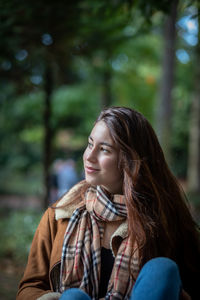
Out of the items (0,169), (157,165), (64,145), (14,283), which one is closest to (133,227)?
(157,165)

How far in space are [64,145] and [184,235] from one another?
38.8 ft

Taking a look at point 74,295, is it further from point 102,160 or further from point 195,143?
point 195,143

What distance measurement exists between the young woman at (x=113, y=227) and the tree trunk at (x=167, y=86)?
11.9ft

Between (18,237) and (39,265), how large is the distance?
4.22 metres

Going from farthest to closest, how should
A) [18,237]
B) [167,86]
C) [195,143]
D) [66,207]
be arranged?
[195,143] → [167,86] → [18,237] → [66,207]

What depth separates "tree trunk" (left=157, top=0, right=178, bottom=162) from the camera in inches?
215

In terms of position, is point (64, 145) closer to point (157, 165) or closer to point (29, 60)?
point (29, 60)

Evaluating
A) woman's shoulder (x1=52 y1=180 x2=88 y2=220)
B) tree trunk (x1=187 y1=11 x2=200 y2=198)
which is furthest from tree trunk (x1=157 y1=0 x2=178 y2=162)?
woman's shoulder (x1=52 y1=180 x2=88 y2=220)

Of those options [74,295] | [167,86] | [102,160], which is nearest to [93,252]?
[74,295]

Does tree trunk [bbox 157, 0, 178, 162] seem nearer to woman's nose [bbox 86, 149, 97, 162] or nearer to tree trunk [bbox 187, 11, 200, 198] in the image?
tree trunk [bbox 187, 11, 200, 198]

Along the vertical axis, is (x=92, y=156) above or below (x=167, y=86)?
below

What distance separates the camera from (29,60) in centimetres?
495

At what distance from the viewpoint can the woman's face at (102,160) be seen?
61.9 inches

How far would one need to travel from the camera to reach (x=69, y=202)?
168 centimetres
